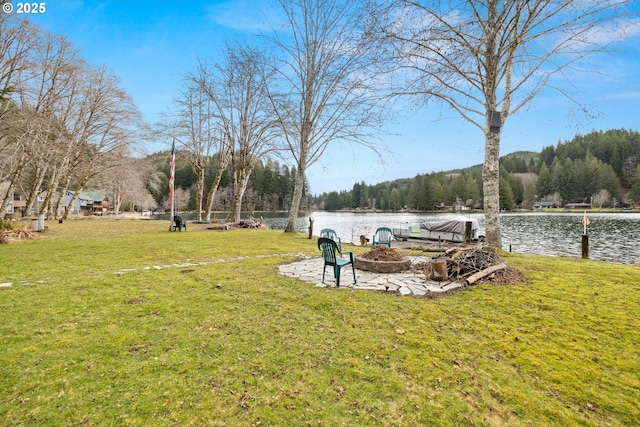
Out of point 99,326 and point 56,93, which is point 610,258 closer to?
point 99,326

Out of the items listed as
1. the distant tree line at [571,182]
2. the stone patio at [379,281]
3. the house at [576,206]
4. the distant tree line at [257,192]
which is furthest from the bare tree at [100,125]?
the house at [576,206]

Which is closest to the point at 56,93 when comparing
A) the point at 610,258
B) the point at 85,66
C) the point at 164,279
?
the point at 85,66

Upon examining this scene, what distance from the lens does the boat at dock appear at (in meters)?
20.6

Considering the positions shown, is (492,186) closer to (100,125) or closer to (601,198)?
(100,125)

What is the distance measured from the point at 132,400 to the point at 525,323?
14.5 feet

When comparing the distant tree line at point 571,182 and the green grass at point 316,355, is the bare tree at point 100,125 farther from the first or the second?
the distant tree line at point 571,182

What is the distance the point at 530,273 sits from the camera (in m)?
6.18

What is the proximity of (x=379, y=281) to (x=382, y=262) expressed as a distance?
3.13 feet

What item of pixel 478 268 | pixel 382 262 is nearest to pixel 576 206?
pixel 478 268

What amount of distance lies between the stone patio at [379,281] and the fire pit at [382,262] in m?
0.16

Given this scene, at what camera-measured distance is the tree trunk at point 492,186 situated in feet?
28.9

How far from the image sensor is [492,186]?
885 cm

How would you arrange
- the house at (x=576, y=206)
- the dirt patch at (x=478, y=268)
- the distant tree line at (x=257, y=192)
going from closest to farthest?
the dirt patch at (x=478, y=268)
the distant tree line at (x=257, y=192)
the house at (x=576, y=206)

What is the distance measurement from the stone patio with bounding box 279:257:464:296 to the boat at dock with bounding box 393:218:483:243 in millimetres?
14686
